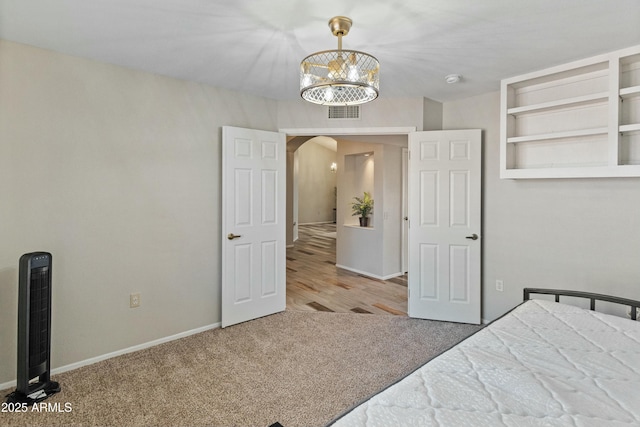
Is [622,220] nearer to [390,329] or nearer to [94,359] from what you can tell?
[390,329]

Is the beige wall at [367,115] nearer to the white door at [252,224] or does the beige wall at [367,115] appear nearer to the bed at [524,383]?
the white door at [252,224]

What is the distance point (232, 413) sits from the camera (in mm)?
2115

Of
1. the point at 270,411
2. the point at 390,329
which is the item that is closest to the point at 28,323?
the point at 270,411

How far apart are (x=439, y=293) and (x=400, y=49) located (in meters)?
2.49

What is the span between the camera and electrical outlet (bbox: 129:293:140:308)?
2974 millimetres

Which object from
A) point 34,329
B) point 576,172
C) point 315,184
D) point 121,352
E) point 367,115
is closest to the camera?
point 34,329

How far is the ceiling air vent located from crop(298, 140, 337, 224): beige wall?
881 cm

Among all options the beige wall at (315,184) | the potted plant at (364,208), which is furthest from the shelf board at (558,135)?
the beige wall at (315,184)

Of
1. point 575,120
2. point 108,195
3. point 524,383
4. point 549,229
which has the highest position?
point 575,120

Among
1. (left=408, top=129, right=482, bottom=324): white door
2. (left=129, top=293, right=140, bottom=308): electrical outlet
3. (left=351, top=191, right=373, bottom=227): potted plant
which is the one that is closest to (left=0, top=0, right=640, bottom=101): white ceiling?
(left=408, top=129, right=482, bottom=324): white door

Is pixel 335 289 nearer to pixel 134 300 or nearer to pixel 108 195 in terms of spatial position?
pixel 134 300

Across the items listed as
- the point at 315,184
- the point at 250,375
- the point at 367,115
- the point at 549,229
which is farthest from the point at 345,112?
the point at 315,184

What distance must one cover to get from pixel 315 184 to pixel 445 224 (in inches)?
391

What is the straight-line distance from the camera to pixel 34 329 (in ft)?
7.26
